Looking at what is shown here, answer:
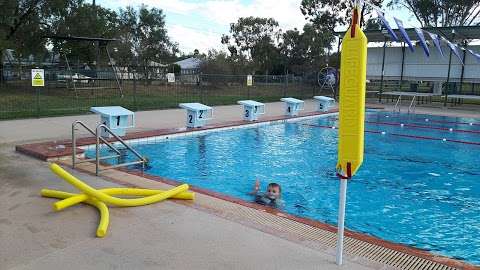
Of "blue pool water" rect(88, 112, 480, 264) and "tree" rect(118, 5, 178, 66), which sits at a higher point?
"tree" rect(118, 5, 178, 66)

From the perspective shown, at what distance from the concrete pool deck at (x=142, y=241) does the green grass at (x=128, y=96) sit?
10.3 metres

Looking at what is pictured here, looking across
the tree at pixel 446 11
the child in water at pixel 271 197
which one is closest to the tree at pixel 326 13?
the tree at pixel 446 11

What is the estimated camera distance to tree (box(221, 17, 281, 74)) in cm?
4247

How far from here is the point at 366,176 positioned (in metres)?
9.12

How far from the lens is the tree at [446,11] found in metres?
35.2

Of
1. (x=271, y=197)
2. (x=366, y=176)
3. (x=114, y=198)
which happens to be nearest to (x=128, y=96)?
(x=366, y=176)

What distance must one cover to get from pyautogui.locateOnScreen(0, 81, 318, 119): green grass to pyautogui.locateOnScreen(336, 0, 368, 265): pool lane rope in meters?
12.8

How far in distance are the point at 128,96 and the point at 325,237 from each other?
19.5m

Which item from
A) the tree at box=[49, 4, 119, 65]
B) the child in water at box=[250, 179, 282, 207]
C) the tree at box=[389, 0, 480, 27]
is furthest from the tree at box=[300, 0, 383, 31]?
the child in water at box=[250, 179, 282, 207]

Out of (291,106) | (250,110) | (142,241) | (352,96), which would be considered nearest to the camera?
(352,96)

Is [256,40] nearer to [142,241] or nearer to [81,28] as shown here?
[81,28]

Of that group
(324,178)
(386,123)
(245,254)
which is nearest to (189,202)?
(245,254)

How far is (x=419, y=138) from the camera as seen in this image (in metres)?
13.9

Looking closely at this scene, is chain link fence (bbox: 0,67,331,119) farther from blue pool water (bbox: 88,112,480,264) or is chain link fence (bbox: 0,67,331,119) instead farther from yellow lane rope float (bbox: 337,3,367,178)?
yellow lane rope float (bbox: 337,3,367,178)
